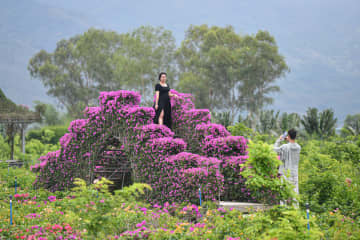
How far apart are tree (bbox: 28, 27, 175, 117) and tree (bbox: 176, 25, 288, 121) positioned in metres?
3.13

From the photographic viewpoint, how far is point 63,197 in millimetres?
9695

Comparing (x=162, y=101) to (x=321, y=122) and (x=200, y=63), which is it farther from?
(x=200, y=63)

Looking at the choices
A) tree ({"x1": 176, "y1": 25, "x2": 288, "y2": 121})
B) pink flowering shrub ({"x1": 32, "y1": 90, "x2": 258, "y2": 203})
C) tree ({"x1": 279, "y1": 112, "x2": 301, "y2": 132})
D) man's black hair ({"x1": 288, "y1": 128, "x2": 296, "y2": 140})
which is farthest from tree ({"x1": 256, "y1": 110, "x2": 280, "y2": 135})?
man's black hair ({"x1": 288, "y1": 128, "x2": 296, "y2": 140})

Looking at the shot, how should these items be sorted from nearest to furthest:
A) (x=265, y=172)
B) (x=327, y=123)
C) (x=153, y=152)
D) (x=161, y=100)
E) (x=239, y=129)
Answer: (x=265, y=172) < (x=153, y=152) < (x=161, y=100) < (x=239, y=129) < (x=327, y=123)

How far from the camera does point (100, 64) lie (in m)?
40.7

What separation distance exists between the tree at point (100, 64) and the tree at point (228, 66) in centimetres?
313

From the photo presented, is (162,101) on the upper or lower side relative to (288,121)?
upper

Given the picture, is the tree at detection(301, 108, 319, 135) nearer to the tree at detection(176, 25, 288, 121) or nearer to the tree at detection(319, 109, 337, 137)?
the tree at detection(319, 109, 337, 137)

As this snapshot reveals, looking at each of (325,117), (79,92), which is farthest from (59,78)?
(325,117)

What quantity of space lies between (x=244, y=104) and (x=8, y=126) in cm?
2499

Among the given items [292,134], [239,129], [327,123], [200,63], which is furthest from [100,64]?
[292,134]

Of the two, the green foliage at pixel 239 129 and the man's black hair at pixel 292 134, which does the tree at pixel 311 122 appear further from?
the man's black hair at pixel 292 134

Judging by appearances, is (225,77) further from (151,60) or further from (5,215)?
(5,215)

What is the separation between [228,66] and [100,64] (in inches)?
656
